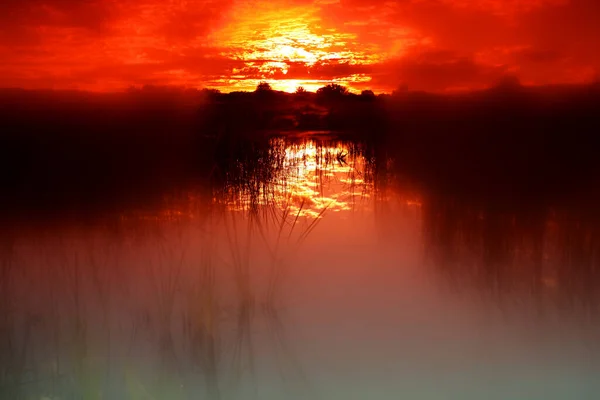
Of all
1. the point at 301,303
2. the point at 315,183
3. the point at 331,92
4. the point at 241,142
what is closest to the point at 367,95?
the point at 331,92

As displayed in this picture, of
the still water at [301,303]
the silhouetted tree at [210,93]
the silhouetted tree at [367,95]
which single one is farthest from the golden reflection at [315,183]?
the silhouetted tree at [367,95]

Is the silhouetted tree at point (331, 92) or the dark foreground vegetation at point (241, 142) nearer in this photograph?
the dark foreground vegetation at point (241, 142)

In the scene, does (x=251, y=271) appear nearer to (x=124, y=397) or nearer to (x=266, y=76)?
(x=124, y=397)

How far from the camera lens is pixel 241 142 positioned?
5430 mm

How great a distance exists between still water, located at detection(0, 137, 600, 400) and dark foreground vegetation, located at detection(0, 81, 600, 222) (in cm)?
66

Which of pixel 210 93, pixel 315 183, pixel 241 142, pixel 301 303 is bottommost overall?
pixel 301 303

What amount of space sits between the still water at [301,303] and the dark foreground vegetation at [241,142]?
662 mm

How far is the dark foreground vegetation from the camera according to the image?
436cm

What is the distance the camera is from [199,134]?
5.66 m

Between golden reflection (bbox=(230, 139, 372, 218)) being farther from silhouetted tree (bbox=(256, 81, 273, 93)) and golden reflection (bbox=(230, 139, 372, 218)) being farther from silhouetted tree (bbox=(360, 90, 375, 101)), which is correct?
silhouetted tree (bbox=(360, 90, 375, 101))

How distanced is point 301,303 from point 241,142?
300cm

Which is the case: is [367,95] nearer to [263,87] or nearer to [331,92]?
[331,92]

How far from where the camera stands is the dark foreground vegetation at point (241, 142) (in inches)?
172

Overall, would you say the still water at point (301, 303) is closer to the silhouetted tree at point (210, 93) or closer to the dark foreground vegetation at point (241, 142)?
the dark foreground vegetation at point (241, 142)
